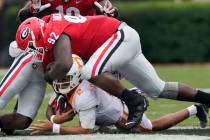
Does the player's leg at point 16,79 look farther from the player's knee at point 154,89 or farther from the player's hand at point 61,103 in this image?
the player's knee at point 154,89

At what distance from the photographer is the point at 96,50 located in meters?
6.77

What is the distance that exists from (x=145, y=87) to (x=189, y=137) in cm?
86

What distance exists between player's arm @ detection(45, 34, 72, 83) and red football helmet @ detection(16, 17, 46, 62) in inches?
6.4

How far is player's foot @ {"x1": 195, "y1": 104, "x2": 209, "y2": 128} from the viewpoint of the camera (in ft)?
23.6


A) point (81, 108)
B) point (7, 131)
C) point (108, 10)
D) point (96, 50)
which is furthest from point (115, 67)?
point (108, 10)

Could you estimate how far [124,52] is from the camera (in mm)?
6754

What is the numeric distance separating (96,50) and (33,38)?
53cm

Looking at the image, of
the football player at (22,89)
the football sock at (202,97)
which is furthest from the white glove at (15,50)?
the football sock at (202,97)

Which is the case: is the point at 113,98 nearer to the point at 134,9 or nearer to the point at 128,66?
the point at 128,66

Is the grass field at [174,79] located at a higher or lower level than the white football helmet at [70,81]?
lower

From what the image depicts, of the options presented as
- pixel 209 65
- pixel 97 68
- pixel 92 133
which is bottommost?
pixel 209 65

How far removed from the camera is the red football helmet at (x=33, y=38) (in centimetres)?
664

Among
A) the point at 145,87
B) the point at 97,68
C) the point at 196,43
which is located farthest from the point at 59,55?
the point at 196,43

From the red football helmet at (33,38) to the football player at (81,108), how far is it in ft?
0.95
